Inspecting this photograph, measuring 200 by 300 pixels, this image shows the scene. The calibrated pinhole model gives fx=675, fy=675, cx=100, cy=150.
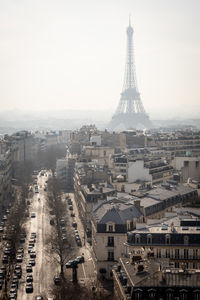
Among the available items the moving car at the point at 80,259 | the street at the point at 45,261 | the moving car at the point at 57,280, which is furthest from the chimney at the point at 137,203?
the moving car at the point at 57,280

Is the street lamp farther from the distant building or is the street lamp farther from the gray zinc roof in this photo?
the distant building

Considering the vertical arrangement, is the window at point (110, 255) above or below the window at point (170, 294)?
below

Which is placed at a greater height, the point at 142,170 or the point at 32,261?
the point at 142,170

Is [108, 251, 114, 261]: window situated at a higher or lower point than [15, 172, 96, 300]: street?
higher

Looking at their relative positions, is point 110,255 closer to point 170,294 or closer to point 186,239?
point 186,239

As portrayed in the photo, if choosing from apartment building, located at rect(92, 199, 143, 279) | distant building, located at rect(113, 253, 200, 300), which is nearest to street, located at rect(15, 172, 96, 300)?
apartment building, located at rect(92, 199, 143, 279)

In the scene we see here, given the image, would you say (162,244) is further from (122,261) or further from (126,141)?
(126,141)

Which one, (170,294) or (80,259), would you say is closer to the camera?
(170,294)

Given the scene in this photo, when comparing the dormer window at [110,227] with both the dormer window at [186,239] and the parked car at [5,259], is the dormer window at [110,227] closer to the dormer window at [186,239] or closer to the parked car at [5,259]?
the dormer window at [186,239]

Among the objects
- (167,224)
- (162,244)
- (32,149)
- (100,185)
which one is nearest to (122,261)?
(162,244)

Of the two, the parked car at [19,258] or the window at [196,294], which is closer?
the window at [196,294]

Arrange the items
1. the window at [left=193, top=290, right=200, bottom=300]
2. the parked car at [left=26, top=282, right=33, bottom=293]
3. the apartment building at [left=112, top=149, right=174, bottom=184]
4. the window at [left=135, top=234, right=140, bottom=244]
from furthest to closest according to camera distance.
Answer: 1. the apartment building at [left=112, top=149, right=174, bottom=184]
2. the parked car at [left=26, top=282, right=33, bottom=293]
3. the window at [left=135, top=234, right=140, bottom=244]
4. the window at [left=193, top=290, right=200, bottom=300]

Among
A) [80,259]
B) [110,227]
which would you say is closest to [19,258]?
[80,259]
